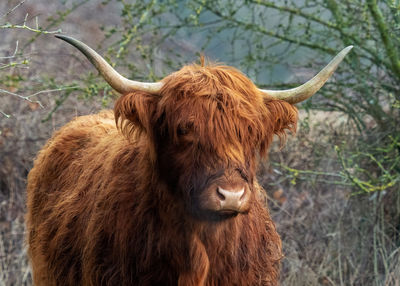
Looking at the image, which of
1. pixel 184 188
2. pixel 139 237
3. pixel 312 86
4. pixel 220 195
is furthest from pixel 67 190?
pixel 312 86

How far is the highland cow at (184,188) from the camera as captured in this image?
9.59ft

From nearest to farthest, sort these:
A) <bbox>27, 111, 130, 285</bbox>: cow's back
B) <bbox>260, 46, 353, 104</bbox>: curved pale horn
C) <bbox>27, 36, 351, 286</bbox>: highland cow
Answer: <bbox>27, 36, 351, 286</bbox>: highland cow
<bbox>260, 46, 353, 104</bbox>: curved pale horn
<bbox>27, 111, 130, 285</bbox>: cow's back

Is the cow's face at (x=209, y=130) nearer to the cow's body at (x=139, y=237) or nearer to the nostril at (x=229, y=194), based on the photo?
the nostril at (x=229, y=194)

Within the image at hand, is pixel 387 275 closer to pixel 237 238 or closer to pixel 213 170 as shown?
A: pixel 237 238

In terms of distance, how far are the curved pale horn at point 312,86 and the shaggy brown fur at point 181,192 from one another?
0.06 m

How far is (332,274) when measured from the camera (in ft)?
18.8

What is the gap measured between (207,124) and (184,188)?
0.33 meters

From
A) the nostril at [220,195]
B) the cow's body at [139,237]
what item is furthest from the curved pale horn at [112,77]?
the nostril at [220,195]

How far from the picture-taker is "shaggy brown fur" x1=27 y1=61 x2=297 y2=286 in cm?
296

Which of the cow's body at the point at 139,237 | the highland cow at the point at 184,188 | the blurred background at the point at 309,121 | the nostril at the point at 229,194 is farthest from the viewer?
the blurred background at the point at 309,121

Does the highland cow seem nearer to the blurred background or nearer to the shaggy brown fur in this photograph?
the shaggy brown fur

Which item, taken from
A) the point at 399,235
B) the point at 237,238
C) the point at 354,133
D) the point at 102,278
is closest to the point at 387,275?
the point at 399,235

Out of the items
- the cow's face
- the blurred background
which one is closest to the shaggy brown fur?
the cow's face

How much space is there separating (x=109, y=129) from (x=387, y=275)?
8.37 ft
